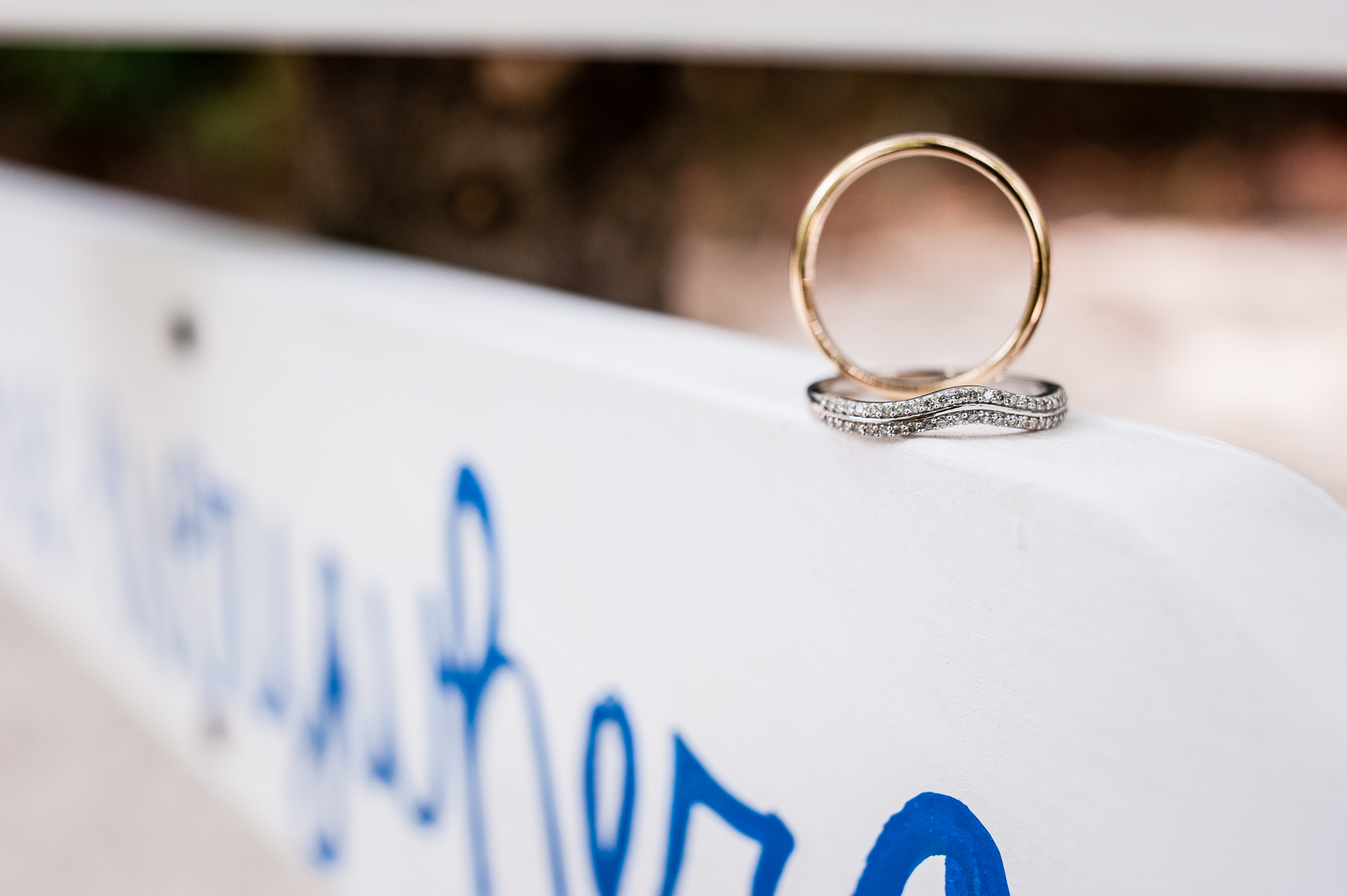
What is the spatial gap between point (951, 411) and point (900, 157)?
21 centimetres

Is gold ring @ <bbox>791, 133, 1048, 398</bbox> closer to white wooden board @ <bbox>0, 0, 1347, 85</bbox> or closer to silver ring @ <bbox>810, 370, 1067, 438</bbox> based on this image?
silver ring @ <bbox>810, 370, 1067, 438</bbox>

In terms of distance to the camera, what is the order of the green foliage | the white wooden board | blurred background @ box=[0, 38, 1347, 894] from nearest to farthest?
the white wooden board
blurred background @ box=[0, 38, 1347, 894]
the green foliage

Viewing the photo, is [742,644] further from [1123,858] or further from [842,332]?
[842,332]

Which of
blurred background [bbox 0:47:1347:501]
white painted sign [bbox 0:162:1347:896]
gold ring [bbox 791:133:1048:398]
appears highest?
blurred background [bbox 0:47:1347:501]

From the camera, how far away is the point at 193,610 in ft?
6.47

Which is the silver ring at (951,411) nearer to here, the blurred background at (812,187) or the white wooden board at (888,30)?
the white wooden board at (888,30)

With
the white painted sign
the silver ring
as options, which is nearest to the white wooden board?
the white painted sign

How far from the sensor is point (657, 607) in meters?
1.11

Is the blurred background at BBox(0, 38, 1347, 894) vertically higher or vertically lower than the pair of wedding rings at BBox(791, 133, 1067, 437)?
higher

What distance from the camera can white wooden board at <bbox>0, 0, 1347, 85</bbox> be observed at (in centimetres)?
118

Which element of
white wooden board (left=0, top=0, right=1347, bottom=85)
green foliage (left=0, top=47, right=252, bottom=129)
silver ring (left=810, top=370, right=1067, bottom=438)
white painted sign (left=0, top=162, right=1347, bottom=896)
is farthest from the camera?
green foliage (left=0, top=47, right=252, bottom=129)

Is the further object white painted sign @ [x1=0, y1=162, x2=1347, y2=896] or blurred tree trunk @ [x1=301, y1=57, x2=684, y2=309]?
blurred tree trunk @ [x1=301, y1=57, x2=684, y2=309]

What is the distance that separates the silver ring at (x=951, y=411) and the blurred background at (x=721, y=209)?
1409mm

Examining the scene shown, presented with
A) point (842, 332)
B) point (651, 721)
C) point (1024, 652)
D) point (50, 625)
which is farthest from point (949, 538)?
point (842, 332)
